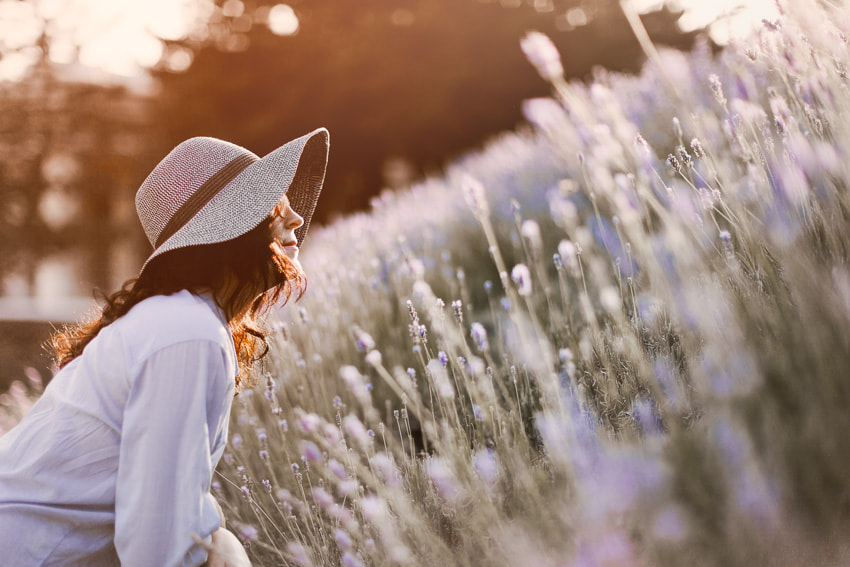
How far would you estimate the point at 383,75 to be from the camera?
13.4 meters

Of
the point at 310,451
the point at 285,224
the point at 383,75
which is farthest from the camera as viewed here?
the point at 383,75

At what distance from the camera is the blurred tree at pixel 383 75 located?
12.9 meters

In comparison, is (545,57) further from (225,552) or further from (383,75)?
(383,75)

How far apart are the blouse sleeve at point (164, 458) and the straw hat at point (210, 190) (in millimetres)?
352

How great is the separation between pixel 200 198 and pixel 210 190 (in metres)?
0.04

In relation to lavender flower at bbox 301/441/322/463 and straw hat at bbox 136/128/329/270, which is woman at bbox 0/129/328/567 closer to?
straw hat at bbox 136/128/329/270

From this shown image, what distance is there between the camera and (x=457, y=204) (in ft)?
16.3

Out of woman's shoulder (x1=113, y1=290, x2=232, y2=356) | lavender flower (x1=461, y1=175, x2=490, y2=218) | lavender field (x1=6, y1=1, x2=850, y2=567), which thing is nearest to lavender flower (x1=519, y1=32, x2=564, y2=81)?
lavender field (x1=6, y1=1, x2=850, y2=567)

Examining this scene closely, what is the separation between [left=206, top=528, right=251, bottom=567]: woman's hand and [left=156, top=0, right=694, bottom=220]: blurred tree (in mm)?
12271

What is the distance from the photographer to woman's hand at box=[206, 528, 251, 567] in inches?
58.4

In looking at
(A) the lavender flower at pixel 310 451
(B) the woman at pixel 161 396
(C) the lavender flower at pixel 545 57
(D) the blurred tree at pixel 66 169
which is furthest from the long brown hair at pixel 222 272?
(D) the blurred tree at pixel 66 169

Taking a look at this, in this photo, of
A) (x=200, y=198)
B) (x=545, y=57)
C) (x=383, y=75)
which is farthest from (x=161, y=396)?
(x=383, y=75)

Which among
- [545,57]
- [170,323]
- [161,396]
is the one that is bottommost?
[161,396]

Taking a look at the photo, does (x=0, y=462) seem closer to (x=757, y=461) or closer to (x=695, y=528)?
(x=695, y=528)
